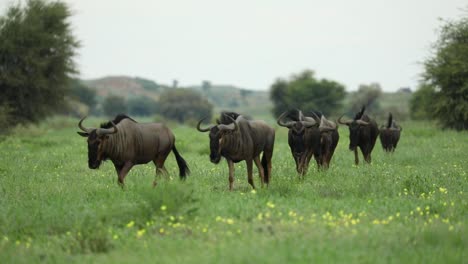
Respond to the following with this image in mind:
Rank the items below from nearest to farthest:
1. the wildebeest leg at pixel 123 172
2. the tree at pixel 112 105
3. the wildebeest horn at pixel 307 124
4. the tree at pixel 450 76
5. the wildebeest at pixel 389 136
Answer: the wildebeest leg at pixel 123 172 < the wildebeest horn at pixel 307 124 < the wildebeest at pixel 389 136 < the tree at pixel 450 76 < the tree at pixel 112 105

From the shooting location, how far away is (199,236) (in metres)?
7.37

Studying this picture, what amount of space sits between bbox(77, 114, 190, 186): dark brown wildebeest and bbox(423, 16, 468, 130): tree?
25.7 m

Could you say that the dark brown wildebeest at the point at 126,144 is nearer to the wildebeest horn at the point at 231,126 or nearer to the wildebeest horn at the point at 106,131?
the wildebeest horn at the point at 106,131

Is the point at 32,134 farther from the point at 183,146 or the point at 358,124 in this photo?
the point at 358,124

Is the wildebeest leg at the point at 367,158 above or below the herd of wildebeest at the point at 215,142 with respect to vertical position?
below

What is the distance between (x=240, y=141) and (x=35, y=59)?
87.3ft

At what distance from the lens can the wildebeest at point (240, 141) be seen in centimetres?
1134

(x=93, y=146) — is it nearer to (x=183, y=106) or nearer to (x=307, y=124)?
(x=307, y=124)

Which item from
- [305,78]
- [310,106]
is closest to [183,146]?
[310,106]

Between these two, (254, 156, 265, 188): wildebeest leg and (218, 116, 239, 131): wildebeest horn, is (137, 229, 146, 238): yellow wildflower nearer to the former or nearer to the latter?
(218, 116, 239, 131): wildebeest horn

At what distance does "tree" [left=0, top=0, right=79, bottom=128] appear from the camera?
35.0 metres

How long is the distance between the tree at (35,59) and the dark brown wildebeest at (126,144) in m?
23.6

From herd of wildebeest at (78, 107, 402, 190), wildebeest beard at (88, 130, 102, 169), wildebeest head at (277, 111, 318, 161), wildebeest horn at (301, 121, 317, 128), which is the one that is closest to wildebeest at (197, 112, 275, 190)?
herd of wildebeest at (78, 107, 402, 190)

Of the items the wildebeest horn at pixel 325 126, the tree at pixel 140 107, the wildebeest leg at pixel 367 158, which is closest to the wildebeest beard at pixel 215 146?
the wildebeest horn at pixel 325 126
